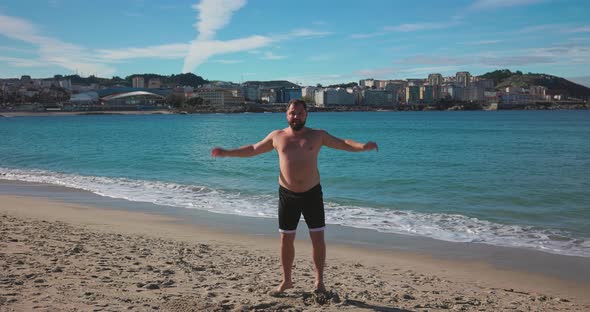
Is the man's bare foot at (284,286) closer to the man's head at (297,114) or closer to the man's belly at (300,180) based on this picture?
the man's belly at (300,180)

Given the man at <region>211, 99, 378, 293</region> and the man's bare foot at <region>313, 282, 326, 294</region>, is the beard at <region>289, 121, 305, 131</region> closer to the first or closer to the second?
the man at <region>211, 99, 378, 293</region>

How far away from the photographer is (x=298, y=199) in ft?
16.4

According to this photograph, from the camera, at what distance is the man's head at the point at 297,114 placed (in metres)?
4.99

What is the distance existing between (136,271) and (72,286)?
34.5 inches

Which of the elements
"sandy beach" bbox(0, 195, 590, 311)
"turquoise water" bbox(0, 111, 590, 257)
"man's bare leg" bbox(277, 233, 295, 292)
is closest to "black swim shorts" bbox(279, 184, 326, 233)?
"man's bare leg" bbox(277, 233, 295, 292)

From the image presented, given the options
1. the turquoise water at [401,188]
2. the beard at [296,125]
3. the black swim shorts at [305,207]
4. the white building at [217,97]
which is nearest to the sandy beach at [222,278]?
the black swim shorts at [305,207]

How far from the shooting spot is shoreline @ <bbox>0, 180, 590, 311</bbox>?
5000 mm

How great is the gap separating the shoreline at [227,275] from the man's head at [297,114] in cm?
163

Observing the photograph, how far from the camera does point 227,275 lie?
19.7ft

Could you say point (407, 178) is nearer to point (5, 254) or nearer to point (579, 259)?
point (579, 259)

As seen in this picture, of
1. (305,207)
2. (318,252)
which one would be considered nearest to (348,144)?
(305,207)

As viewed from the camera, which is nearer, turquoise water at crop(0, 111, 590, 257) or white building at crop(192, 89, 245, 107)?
turquoise water at crop(0, 111, 590, 257)

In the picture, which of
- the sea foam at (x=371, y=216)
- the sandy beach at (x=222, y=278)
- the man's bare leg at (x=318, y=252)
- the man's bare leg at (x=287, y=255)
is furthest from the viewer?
the sea foam at (x=371, y=216)

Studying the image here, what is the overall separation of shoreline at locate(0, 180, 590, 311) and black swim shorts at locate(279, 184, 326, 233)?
734 millimetres
